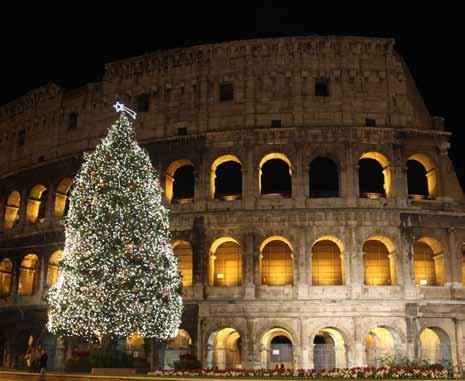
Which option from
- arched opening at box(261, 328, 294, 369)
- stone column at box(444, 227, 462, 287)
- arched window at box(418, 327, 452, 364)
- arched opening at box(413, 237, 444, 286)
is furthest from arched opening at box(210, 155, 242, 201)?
stone column at box(444, 227, 462, 287)

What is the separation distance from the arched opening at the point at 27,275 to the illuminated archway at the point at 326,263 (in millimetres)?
14810

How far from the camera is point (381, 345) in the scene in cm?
2833

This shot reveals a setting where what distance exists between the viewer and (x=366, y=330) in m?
25.8

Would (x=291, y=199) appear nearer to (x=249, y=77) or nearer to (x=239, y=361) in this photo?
(x=249, y=77)

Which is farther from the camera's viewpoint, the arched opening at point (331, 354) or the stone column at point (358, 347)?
the arched opening at point (331, 354)

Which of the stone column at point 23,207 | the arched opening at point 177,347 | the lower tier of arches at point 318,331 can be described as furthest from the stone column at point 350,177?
the stone column at point 23,207

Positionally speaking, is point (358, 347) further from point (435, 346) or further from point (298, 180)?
point (298, 180)

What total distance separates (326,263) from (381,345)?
184 inches

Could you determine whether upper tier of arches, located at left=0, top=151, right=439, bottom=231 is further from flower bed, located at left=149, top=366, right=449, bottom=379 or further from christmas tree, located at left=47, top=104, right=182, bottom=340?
flower bed, located at left=149, top=366, right=449, bottom=379

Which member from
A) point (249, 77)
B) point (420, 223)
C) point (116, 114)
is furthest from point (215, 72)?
point (420, 223)

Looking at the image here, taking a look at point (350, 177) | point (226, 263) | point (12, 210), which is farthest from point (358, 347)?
point (12, 210)

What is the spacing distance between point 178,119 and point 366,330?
13.1 metres

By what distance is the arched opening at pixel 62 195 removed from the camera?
Result: 31.9 meters

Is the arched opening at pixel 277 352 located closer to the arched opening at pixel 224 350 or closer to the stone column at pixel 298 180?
the arched opening at pixel 224 350
